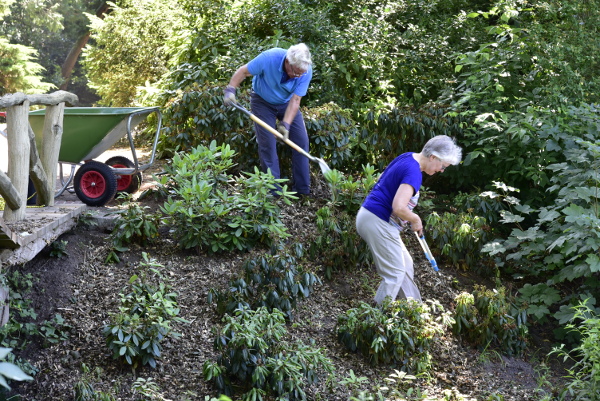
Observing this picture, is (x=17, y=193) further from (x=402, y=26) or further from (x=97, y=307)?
(x=402, y=26)

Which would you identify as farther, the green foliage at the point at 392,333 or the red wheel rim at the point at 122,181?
the red wheel rim at the point at 122,181

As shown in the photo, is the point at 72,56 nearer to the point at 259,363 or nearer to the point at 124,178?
the point at 124,178

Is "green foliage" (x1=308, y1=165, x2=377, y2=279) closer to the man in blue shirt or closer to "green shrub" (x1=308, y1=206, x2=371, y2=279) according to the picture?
"green shrub" (x1=308, y1=206, x2=371, y2=279)

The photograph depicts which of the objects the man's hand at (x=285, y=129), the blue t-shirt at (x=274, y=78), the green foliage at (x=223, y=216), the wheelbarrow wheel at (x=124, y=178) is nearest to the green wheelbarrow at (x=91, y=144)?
the wheelbarrow wheel at (x=124, y=178)

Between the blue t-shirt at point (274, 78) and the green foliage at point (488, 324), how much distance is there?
238cm

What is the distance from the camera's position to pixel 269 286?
4.69 m

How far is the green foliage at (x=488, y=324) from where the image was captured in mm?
5023

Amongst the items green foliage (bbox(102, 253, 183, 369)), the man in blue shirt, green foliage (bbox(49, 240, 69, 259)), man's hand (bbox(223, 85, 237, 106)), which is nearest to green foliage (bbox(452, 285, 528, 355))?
the man in blue shirt

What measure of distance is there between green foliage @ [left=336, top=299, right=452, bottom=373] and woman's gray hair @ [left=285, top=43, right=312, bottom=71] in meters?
2.14

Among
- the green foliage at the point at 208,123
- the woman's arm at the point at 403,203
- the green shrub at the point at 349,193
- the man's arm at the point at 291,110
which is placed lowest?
the green shrub at the point at 349,193

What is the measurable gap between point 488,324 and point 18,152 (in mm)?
3778

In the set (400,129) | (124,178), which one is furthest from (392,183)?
(124,178)

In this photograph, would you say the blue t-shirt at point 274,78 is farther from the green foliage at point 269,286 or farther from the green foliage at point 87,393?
the green foliage at point 87,393

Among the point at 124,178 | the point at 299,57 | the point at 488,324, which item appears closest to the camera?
the point at 488,324
